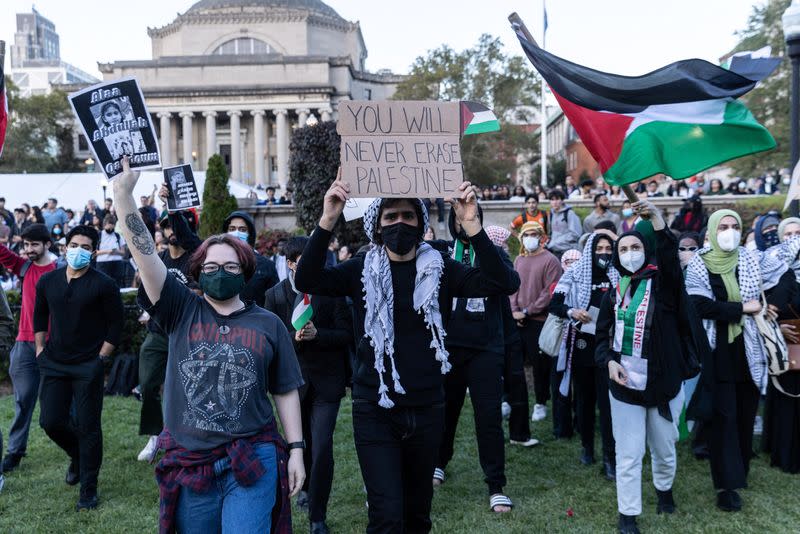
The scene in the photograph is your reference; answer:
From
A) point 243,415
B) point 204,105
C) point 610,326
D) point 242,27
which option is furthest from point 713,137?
point 242,27

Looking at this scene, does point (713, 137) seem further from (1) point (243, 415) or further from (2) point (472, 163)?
(2) point (472, 163)

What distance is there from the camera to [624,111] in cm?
525

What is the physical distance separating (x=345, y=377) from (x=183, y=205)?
2.65m

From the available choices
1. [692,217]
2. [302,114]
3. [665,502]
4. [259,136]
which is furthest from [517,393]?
[259,136]

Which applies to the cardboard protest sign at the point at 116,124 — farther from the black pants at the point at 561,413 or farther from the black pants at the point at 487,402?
the black pants at the point at 561,413

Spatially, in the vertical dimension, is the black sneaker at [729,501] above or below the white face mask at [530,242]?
below

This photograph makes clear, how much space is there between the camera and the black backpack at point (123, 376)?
10.6 metres

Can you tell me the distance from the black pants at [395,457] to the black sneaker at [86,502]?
3220 millimetres

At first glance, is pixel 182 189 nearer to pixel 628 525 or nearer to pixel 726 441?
pixel 628 525

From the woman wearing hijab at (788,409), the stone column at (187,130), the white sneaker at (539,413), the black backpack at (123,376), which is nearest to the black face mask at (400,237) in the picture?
the woman wearing hijab at (788,409)

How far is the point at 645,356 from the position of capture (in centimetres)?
548

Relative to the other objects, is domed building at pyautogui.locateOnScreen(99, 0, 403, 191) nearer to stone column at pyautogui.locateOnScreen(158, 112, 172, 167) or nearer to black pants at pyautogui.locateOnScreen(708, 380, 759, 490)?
stone column at pyautogui.locateOnScreen(158, 112, 172, 167)

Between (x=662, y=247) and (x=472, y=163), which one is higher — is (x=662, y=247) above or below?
below

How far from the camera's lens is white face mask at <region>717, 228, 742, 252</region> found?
20.7 feet
